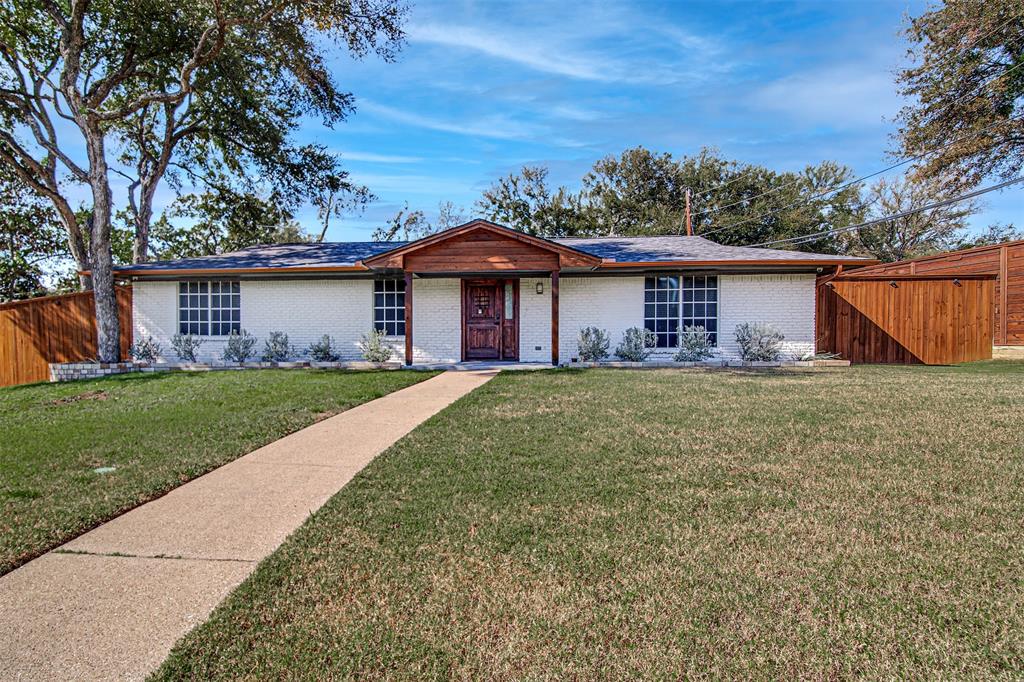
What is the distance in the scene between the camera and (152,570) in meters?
3.11

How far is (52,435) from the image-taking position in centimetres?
637

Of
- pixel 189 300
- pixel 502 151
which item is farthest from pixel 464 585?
pixel 502 151

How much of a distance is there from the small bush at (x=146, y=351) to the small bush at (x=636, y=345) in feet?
39.3

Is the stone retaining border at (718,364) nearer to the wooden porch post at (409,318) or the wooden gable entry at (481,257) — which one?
the wooden gable entry at (481,257)

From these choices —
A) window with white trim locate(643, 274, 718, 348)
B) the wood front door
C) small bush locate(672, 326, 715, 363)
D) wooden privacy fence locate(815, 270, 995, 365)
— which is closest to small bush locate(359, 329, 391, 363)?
the wood front door

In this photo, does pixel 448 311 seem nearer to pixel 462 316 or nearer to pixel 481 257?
pixel 462 316

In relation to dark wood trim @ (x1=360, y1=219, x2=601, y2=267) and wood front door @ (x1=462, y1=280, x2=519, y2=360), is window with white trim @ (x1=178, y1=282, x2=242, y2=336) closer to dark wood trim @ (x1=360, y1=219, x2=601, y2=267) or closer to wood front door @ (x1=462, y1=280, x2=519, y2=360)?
dark wood trim @ (x1=360, y1=219, x2=601, y2=267)

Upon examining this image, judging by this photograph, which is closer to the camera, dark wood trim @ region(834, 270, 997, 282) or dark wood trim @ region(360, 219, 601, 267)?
dark wood trim @ region(360, 219, 601, 267)

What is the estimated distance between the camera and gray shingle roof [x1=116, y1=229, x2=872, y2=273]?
13922 millimetres

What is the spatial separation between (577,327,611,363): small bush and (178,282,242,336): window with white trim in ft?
29.6

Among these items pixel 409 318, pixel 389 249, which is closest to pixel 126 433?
pixel 409 318

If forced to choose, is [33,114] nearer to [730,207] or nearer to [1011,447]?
[1011,447]

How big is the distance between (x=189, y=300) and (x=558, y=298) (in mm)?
9865

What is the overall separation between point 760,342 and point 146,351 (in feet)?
50.9
